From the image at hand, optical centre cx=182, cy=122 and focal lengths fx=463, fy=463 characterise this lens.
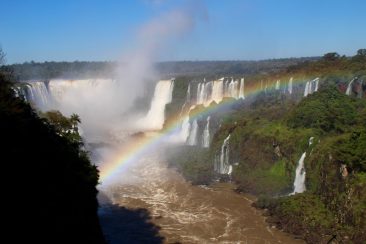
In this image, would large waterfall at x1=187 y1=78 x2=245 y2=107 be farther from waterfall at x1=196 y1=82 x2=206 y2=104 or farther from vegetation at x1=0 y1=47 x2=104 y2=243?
vegetation at x1=0 y1=47 x2=104 y2=243

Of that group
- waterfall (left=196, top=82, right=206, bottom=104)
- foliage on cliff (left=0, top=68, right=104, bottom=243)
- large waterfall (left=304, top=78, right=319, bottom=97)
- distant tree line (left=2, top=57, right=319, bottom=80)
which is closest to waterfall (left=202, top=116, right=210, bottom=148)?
large waterfall (left=304, top=78, right=319, bottom=97)

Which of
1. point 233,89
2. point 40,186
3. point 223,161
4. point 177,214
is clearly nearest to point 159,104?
point 233,89

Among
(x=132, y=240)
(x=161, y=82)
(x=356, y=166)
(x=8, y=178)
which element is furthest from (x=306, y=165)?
(x=161, y=82)

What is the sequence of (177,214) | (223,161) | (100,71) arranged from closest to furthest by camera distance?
(177,214)
(223,161)
(100,71)

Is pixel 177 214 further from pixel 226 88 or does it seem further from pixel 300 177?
pixel 226 88

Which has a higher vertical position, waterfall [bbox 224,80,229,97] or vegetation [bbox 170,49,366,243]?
waterfall [bbox 224,80,229,97]

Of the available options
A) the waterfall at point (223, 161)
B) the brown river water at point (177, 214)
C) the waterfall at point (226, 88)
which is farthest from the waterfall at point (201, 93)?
the brown river water at point (177, 214)
